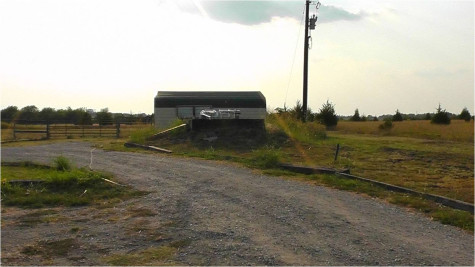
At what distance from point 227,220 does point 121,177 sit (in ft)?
17.0

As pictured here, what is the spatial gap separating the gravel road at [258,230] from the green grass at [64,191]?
1.70 ft

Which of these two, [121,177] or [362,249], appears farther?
[121,177]

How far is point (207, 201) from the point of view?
333 inches

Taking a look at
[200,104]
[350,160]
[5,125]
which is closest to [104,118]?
[5,125]

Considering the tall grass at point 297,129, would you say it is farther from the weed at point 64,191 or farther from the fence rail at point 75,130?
the fence rail at point 75,130

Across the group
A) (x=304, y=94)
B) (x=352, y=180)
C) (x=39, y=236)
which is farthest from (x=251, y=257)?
(x=304, y=94)

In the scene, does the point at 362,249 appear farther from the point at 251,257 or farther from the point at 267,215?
the point at 267,215

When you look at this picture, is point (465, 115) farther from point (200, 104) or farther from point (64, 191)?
point (64, 191)

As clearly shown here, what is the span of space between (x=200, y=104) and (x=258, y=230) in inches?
1157

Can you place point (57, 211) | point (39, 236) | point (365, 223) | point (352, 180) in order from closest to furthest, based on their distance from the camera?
point (39, 236) → point (365, 223) → point (57, 211) → point (352, 180)

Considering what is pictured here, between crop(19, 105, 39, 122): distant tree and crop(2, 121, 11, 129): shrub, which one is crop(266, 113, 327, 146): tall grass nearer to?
crop(2, 121, 11, 129): shrub

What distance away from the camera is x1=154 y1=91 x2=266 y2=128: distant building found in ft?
111

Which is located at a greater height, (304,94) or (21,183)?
(304,94)

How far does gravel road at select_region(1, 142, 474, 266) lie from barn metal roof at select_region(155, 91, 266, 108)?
24804mm
